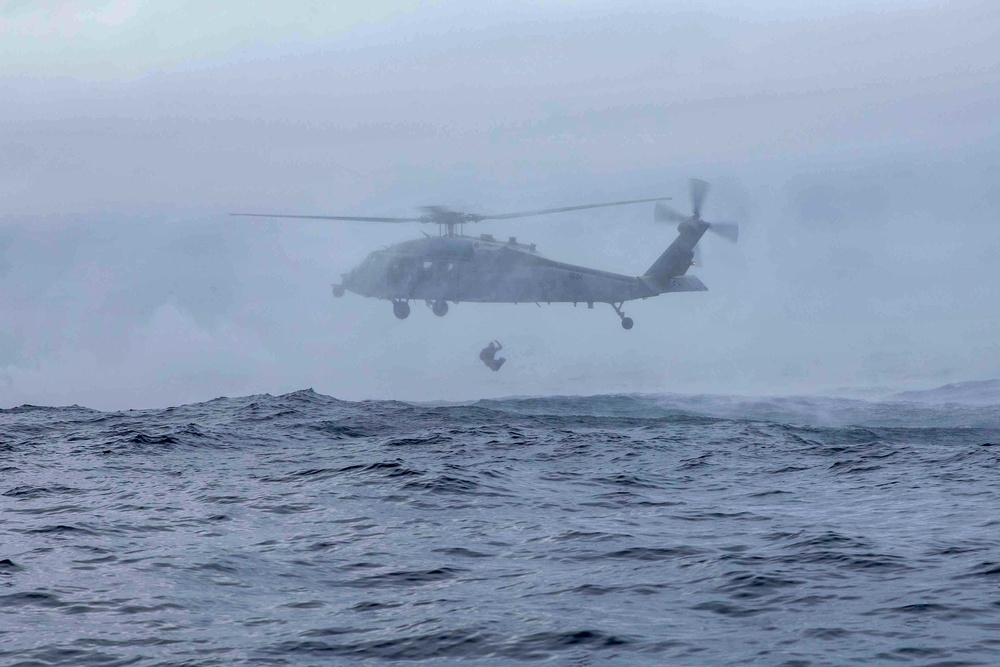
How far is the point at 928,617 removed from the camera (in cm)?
1210

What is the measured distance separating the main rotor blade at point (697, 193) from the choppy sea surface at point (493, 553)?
2606 cm

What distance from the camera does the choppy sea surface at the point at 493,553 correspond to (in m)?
11.5

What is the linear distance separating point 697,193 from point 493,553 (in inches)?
1684

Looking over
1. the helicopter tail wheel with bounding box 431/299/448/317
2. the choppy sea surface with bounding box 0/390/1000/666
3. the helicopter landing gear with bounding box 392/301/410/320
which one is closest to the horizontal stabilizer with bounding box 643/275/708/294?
the helicopter tail wheel with bounding box 431/299/448/317

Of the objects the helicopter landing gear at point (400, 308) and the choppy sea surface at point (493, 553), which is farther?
the helicopter landing gear at point (400, 308)

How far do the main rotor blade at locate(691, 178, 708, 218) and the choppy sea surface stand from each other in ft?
85.5

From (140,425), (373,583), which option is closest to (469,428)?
(140,425)

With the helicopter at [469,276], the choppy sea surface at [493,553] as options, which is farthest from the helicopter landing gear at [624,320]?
the choppy sea surface at [493,553]

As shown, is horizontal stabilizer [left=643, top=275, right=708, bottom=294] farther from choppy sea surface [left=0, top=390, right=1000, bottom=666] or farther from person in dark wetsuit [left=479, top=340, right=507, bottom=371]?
choppy sea surface [left=0, top=390, right=1000, bottom=666]

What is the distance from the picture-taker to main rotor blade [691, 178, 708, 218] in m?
55.4

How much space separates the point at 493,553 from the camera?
1619cm

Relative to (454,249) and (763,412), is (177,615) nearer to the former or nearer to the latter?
(454,249)

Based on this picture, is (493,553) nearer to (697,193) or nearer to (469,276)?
(469,276)

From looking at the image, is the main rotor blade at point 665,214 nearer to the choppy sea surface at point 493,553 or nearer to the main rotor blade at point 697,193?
the main rotor blade at point 697,193
